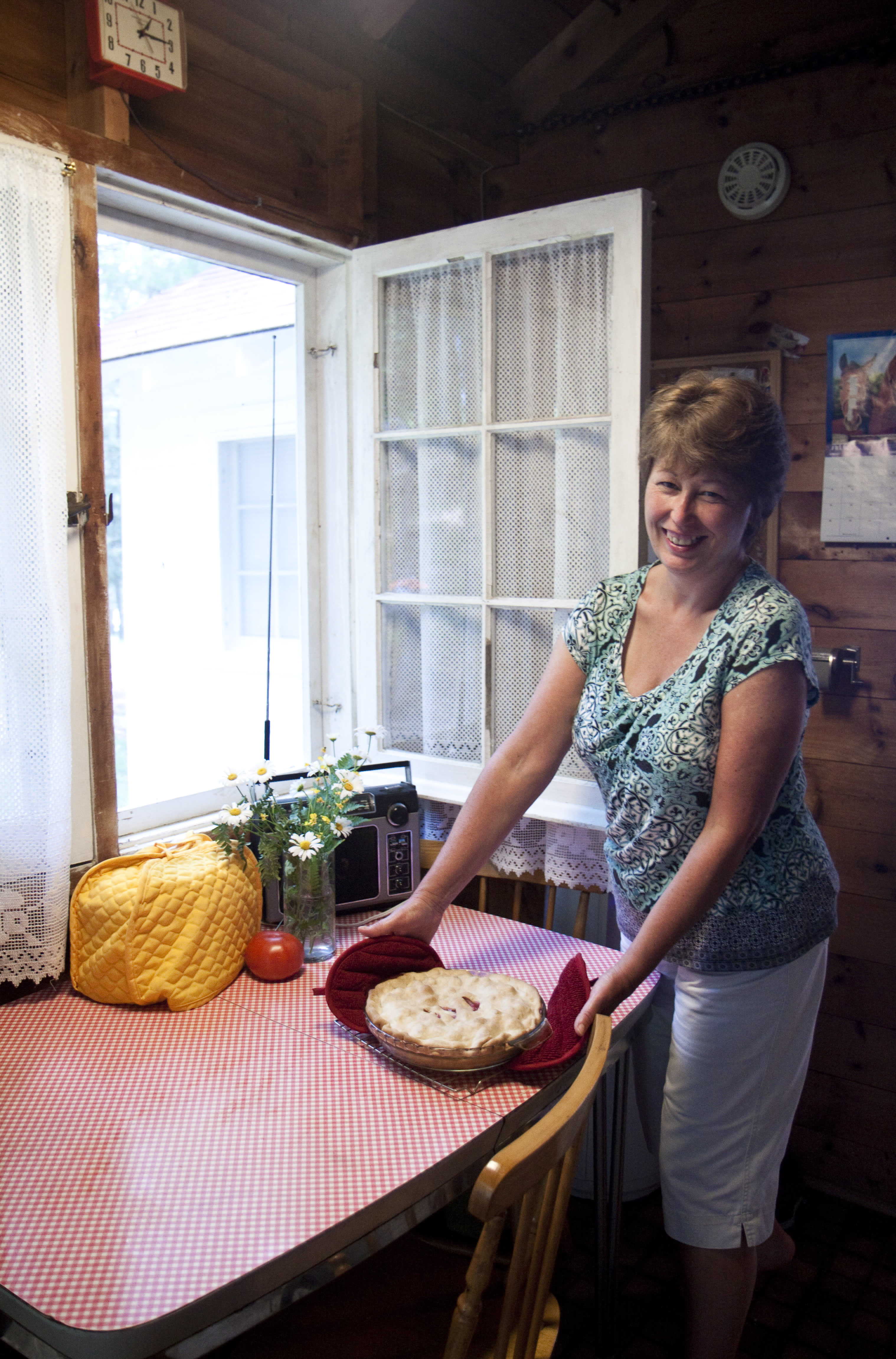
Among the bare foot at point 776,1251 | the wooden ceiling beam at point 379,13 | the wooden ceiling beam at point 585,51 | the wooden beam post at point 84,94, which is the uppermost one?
the wooden ceiling beam at point 585,51

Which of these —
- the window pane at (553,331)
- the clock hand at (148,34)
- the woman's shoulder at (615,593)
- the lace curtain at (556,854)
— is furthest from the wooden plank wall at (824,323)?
the woman's shoulder at (615,593)

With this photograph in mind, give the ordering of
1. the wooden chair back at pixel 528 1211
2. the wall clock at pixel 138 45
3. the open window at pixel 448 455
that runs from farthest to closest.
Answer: the open window at pixel 448 455 < the wall clock at pixel 138 45 < the wooden chair back at pixel 528 1211

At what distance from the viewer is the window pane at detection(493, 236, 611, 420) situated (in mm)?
2043

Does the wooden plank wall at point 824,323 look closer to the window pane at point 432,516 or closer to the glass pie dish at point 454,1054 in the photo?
the window pane at point 432,516

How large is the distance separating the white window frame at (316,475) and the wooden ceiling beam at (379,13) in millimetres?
469

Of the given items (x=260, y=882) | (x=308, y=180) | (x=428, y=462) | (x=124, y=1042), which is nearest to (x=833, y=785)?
(x=428, y=462)

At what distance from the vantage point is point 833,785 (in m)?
2.39

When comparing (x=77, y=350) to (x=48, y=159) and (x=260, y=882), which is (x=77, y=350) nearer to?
(x=48, y=159)

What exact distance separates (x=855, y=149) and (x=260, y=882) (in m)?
2.02

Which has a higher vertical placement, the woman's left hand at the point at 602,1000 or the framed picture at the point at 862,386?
the framed picture at the point at 862,386

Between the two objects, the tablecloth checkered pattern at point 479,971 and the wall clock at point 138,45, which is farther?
the wall clock at point 138,45

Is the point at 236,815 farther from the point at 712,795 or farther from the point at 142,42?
the point at 142,42

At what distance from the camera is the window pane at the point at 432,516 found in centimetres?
223

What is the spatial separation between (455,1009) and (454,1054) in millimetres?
101
